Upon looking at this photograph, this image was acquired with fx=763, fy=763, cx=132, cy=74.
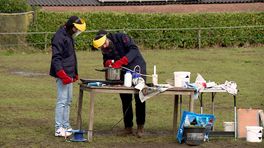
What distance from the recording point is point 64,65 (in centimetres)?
1135

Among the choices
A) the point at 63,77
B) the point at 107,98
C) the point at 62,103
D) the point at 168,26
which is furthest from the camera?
the point at 168,26

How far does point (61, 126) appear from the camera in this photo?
38.0 feet

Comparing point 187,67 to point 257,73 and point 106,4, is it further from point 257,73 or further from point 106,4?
point 106,4

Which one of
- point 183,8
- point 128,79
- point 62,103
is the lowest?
point 62,103

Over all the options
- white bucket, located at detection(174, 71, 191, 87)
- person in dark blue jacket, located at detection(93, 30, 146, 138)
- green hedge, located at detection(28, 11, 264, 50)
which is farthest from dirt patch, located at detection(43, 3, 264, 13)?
white bucket, located at detection(174, 71, 191, 87)

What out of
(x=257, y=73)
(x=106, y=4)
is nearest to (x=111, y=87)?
(x=257, y=73)

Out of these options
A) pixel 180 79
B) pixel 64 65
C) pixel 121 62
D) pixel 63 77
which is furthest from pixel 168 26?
pixel 63 77

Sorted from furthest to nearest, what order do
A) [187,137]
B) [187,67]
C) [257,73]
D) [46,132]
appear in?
[187,67], [257,73], [46,132], [187,137]

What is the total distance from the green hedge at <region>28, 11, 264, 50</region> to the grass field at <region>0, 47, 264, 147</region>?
65.9 inches

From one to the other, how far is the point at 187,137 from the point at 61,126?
6.40 feet

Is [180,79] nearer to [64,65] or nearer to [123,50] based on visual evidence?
[123,50]

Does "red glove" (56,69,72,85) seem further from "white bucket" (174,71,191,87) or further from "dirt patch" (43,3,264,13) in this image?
"dirt patch" (43,3,264,13)

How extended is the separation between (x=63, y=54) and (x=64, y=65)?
0.54 ft

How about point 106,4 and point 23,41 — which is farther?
point 106,4
